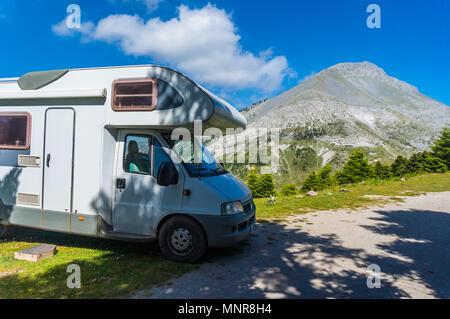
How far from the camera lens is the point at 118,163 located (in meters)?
5.31

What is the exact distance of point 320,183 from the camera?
5181 cm

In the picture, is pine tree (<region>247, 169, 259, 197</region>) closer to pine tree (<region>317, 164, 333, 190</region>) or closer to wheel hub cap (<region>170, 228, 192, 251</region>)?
pine tree (<region>317, 164, 333, 190</region>)

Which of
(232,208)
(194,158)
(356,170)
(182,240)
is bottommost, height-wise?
(182,240)

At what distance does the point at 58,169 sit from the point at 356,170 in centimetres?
5411

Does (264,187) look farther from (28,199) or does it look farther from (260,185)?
(28,199)

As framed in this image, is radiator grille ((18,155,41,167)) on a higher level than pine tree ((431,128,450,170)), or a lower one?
lower

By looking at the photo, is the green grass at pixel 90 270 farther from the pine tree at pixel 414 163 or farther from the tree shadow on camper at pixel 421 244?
the pine tree at pixel 414 163

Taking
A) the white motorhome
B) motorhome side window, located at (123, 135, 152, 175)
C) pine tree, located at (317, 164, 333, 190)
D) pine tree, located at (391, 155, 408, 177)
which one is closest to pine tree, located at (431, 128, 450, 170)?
pine tree, located at (391, 155, 408, 177)

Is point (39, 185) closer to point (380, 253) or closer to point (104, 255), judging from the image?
point (104, 255)

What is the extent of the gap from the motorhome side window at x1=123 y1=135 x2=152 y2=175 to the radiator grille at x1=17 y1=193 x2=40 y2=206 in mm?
2128

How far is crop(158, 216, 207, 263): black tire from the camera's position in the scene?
4.89 m

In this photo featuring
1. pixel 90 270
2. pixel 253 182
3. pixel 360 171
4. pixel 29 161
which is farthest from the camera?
pixel 360 171

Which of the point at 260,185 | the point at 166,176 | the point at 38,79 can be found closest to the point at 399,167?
the point at 260,185
